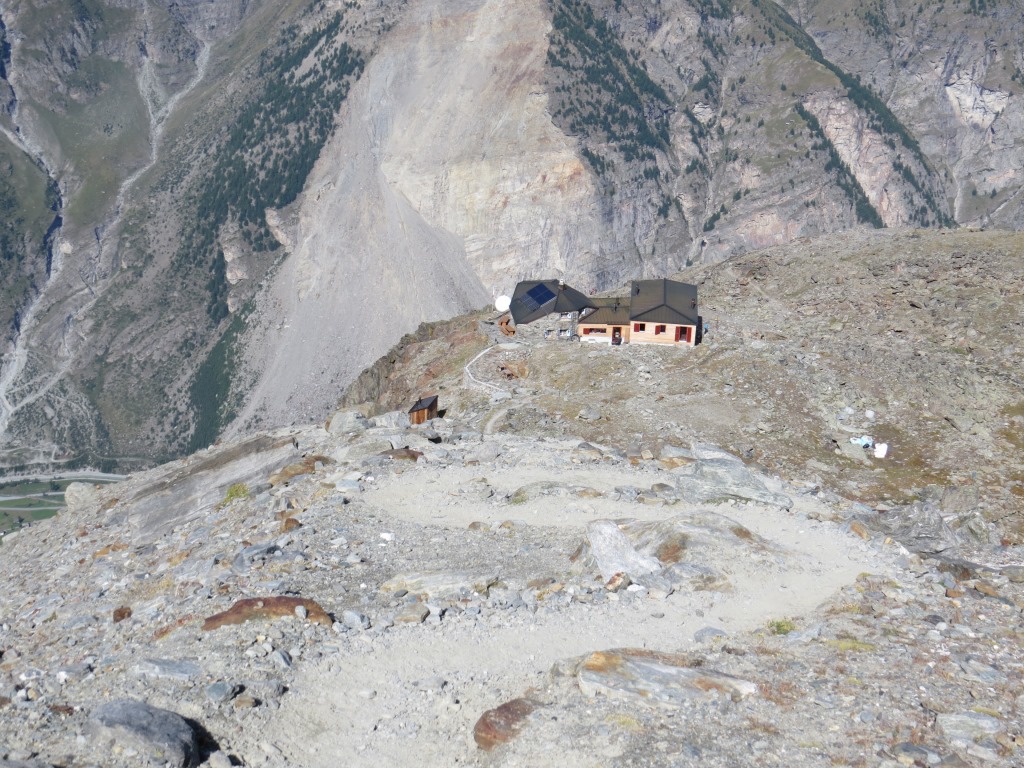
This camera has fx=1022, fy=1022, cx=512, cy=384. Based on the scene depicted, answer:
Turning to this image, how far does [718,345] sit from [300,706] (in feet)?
134

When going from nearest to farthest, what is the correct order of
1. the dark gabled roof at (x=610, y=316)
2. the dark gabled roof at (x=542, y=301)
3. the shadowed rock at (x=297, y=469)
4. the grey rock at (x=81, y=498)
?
the shadowed rock at (x=297, y=469)
the grey rock at (x=81, y=498)
the dark gabled roof at (x=610, y=316)
the dark gabled roof at (x=542, y=301)

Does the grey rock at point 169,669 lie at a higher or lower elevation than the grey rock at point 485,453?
lower

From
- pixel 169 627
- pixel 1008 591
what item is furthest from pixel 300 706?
pixel 1008 591

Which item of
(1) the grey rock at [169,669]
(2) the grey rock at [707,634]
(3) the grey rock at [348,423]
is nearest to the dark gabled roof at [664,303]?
(3) the grey rock at [348,423]

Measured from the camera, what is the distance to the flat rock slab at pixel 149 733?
61.1 ft

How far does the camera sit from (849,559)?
29.0 m

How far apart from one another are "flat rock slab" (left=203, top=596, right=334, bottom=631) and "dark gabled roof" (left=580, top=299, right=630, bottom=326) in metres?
38.5

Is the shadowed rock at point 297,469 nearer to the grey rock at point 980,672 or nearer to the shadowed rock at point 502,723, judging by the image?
the shadowed rock at point 502,723

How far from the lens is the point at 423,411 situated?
162 ft

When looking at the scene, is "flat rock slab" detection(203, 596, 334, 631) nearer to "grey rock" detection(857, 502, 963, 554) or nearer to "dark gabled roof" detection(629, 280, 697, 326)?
"grey rock" detection(857, 502, 963, 554)

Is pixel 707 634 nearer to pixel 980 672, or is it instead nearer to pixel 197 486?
pixel 980 672

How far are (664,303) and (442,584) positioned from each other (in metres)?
36.3

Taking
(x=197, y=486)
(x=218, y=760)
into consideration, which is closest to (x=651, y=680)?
(x=218, y=760)

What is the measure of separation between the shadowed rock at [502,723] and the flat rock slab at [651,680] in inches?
51.8
